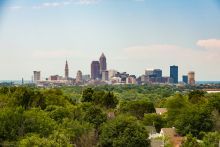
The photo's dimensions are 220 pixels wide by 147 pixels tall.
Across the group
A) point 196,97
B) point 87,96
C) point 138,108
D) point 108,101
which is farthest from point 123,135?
point 196,97

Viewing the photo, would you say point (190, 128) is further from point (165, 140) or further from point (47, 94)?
point (47, 94)

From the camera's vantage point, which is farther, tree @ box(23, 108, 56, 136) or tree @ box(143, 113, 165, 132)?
tree @ box(143, 113, 165, 132)

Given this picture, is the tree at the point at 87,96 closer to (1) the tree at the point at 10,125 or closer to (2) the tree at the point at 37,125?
(2) the tree at the point at 37,125

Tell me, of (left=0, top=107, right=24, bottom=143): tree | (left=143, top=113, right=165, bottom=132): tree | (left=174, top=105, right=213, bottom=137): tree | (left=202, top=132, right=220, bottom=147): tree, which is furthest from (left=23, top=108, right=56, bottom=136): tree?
(left=143, top=113, right=165, bottom=132): tree

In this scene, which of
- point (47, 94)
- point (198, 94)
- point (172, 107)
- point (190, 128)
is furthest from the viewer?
point (198, 94)

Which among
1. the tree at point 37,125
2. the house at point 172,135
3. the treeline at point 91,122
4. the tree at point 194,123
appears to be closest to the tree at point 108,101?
the treeline at point 91,122

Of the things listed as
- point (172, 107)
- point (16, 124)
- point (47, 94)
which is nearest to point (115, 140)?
point (16, 124)

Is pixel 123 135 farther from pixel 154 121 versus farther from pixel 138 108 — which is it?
pixel 138 108

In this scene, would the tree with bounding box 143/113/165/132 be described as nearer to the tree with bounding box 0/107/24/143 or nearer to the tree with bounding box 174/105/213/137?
the tree with bounding box 174/105/213/137
